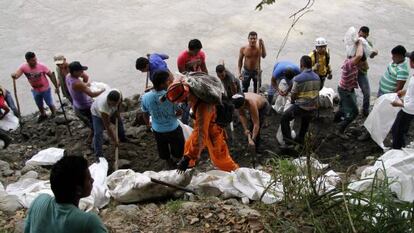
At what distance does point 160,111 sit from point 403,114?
2.83 m

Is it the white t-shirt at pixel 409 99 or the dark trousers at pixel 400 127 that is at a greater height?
the white t-shirt at pixel 409 99

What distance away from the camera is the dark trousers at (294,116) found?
6.07m

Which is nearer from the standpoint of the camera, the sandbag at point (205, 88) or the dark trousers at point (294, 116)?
the sandbag at point (205, 88)

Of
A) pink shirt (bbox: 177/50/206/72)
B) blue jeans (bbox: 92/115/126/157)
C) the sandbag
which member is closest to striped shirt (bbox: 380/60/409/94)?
pink shirt (bbox: 177/50/206/72)

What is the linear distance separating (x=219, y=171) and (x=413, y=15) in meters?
9.14

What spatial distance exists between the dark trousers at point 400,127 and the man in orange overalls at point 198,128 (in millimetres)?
2210

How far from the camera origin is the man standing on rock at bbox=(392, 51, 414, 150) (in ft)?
17.5

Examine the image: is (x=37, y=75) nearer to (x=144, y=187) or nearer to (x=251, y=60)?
(x=251, y=60)

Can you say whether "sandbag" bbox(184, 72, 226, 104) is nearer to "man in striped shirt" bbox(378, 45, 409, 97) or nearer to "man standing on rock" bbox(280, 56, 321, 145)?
"man standing on rock" bbox(280, 56, 321, 145)

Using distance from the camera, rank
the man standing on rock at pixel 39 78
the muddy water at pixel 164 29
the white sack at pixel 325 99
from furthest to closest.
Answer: the muddy water at pixel 164 29
the man standing on rock at pixel 39 78
the white sack at pixel 325 99

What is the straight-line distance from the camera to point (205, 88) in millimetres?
4359

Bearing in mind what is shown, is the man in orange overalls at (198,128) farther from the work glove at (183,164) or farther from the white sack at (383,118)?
the white sack at (383,118)

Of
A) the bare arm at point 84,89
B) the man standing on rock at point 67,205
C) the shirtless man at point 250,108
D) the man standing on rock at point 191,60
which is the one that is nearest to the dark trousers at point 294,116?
the shirtless man at point 250,108

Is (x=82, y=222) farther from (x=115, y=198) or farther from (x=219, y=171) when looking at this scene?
(x=219, y=171)
